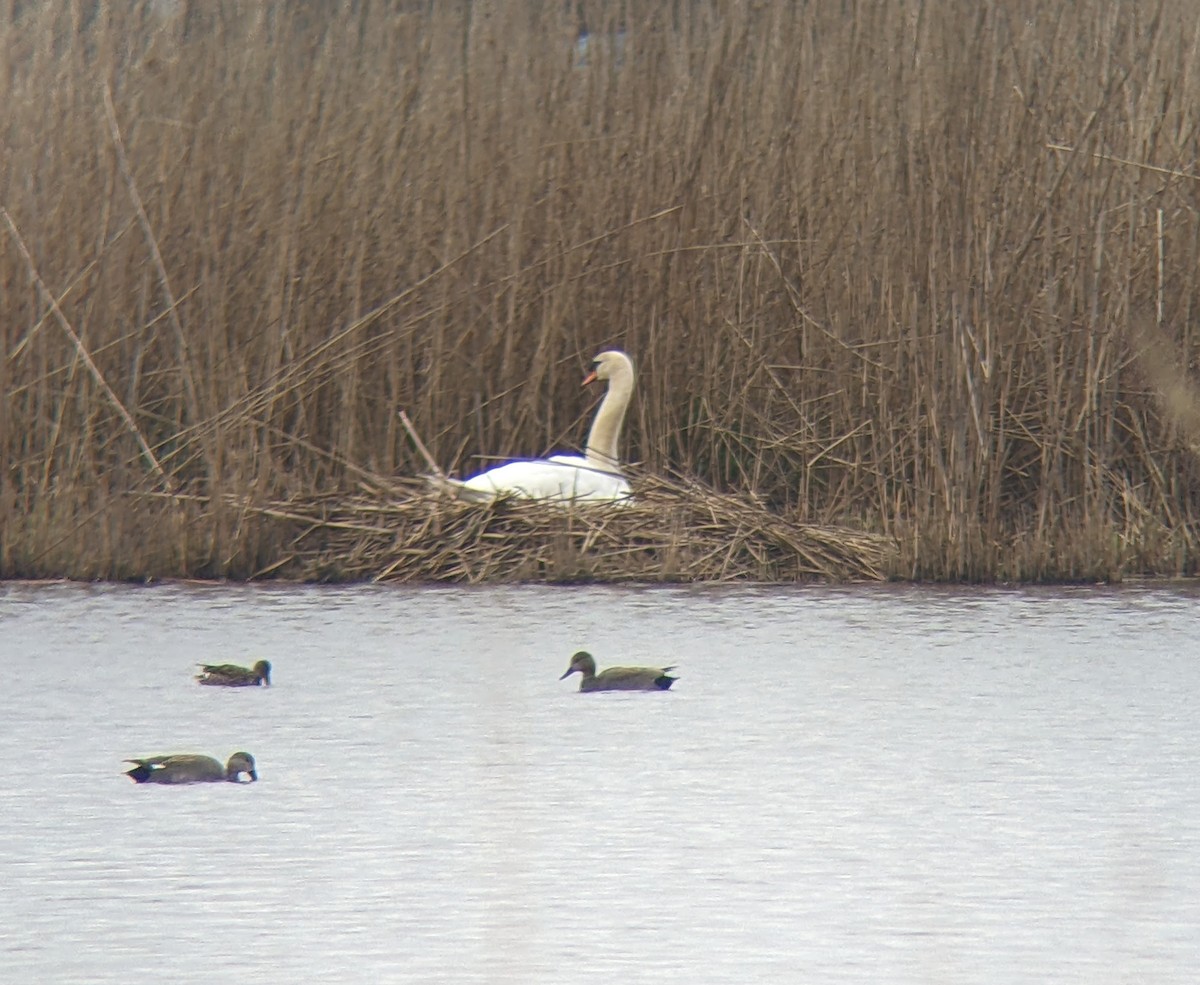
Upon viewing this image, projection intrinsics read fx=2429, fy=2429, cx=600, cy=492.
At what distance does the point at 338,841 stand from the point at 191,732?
110cm

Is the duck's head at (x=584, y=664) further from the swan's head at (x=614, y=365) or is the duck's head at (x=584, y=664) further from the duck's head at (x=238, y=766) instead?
the swan's head at (x=614, y=365)

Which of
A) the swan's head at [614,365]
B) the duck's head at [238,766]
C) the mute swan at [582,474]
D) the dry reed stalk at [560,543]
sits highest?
the swan's head at [614,365]

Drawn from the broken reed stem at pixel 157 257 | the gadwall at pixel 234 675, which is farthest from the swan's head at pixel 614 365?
the gadwall at pixel 234 675

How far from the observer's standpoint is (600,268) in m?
8.34

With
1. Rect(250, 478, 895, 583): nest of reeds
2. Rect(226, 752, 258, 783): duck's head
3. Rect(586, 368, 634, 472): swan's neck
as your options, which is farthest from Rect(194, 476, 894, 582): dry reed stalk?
Rect(226, 752, 258, 783): duck's head

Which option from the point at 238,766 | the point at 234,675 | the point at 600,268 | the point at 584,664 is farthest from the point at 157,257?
the point at 238,766

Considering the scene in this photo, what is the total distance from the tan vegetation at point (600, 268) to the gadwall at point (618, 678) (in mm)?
1893

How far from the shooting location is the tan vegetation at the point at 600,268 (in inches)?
305

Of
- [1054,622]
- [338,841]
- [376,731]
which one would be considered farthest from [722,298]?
[338,841]

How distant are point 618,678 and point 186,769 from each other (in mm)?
1303

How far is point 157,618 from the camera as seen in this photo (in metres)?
6.98

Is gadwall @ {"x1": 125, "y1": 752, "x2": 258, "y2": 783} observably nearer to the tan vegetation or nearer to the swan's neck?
the tan vegetation

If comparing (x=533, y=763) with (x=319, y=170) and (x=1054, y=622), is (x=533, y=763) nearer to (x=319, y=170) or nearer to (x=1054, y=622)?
(x=1054, y=622)

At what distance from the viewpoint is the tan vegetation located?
7746mm
